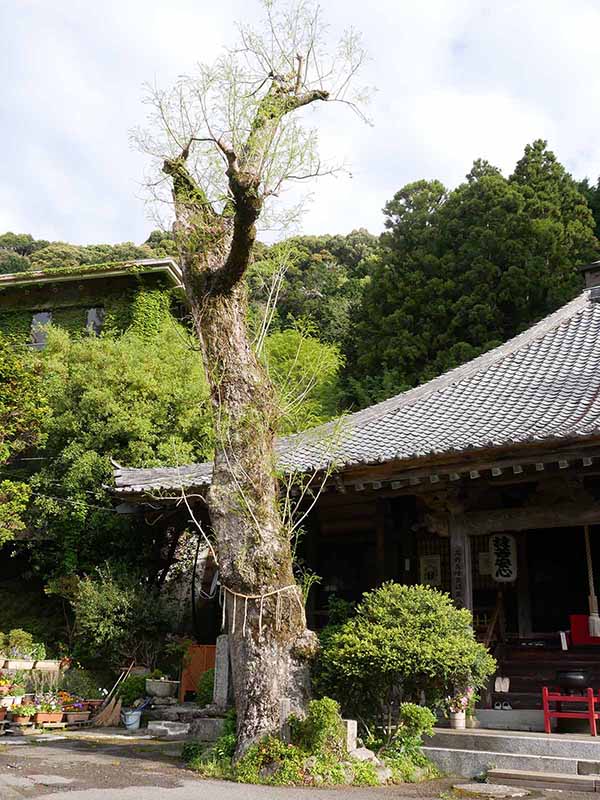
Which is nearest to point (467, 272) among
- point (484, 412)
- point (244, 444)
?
point (484, 412)

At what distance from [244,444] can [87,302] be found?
16.6 m

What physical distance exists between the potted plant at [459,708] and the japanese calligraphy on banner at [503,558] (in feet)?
8.27

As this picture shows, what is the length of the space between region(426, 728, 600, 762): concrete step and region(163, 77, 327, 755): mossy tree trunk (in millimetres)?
1836

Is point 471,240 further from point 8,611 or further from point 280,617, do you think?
point 280,617

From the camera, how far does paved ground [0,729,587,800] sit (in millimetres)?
6535

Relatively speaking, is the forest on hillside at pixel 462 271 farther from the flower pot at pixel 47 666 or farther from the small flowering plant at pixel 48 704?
the small flowering plant at pixel 48 704

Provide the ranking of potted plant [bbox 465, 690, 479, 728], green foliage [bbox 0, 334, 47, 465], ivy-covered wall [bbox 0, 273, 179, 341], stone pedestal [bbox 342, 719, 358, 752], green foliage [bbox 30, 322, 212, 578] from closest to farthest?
stone pedestal [bbox 342, 719, 358, 752] < potted plant [bbox 465, 690, 479, 728] < green foliage [bbox 0, 334, 47, 465] < green foliage [bbox 30, 322, 212, 578] < ivy-covered wall [bbox 0, 273, 179, 341]

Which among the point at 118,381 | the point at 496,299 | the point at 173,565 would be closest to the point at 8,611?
the point at 173,565

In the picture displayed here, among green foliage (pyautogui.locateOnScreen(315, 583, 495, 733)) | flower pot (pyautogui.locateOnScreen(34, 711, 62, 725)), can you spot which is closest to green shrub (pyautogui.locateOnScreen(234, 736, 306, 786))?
green foliage (pyautogui.locateOnScreen(315, 583, 495, 733))

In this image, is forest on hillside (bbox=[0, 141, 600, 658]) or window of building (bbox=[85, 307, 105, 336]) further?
window of building (bbox=[85, 307, 105, 336])

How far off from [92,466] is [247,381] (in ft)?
29.9

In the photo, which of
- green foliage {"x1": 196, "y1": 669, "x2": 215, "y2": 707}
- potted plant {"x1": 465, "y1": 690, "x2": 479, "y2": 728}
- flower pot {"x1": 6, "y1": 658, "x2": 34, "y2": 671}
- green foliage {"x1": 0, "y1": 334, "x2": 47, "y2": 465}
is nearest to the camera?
potted plant {"x1": 465, "y1": 690, "x2": 479, "y2": 728}

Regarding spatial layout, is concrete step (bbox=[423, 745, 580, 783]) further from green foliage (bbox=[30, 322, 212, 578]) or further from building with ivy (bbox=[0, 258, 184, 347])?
building with ivy (bbox=[0, 258, 184, 347])

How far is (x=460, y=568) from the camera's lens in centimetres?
1004
